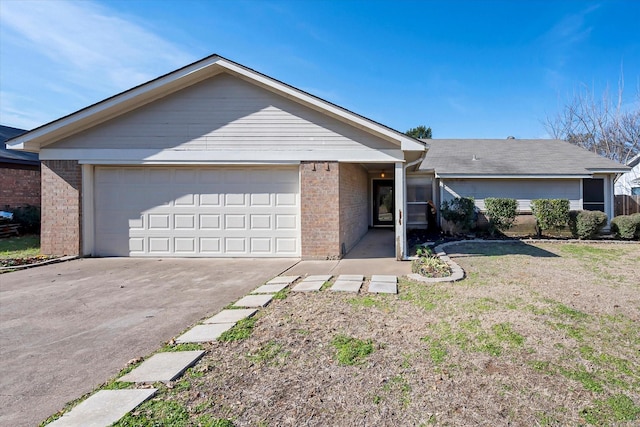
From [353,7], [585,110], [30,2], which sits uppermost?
[585,110]

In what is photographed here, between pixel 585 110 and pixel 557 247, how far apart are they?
23990mm

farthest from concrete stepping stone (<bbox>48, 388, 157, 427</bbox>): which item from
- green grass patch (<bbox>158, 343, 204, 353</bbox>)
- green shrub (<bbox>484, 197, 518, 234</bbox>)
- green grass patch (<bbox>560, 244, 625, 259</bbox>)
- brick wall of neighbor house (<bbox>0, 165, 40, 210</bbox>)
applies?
brick wall of neighbor house (<bbox>0, 165, 40, 210</bbox>)

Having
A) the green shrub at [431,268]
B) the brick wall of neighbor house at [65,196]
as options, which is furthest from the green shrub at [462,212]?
the brick wall of neighbor house at [65,196]

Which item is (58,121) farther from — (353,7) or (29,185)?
(353,7)

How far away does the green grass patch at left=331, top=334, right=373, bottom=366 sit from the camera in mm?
2984

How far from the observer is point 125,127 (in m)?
8.26

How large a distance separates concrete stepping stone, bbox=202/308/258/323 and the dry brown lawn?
245 millimetres

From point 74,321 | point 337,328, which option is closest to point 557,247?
point 337,328

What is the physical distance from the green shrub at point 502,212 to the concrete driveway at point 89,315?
8.06 meters

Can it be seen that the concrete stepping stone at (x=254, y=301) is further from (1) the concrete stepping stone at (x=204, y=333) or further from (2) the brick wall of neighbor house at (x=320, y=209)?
(2) the brick wall of neighbor house at (x=320, y=209)

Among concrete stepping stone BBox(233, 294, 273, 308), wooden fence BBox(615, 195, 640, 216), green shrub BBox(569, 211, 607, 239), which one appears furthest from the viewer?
wooden fence BBox(615, 195, 640, 216)

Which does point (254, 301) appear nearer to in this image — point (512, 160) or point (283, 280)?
point (283, 280)

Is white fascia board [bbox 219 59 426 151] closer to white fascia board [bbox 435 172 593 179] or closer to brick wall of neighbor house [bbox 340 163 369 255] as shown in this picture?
brick wall of neighbor house [bbox 340 163 369 255]

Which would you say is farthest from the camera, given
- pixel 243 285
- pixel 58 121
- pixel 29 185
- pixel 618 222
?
pixel 29 185
